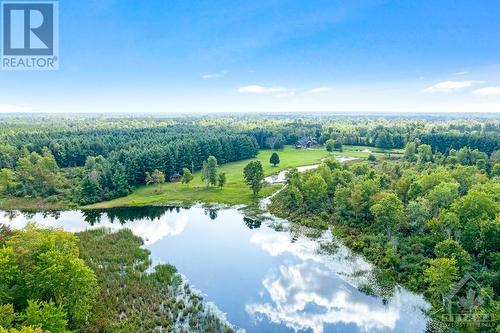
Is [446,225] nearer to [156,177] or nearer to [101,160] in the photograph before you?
[156,177]

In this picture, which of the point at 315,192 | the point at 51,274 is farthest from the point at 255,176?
the point at 51,274

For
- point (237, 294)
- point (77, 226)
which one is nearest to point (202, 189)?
point (77, 226)

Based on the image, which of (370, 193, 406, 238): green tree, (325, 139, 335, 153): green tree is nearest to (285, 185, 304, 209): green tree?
(370, 193, 406, 238): green tree

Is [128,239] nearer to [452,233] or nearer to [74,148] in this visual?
[452,233]

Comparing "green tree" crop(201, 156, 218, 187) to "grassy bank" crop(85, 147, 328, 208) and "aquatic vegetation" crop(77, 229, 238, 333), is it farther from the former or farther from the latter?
"aquatic vegetation" crop(77, 229, 238, 333)

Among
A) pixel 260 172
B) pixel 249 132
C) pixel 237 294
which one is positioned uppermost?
pixel 249 132
